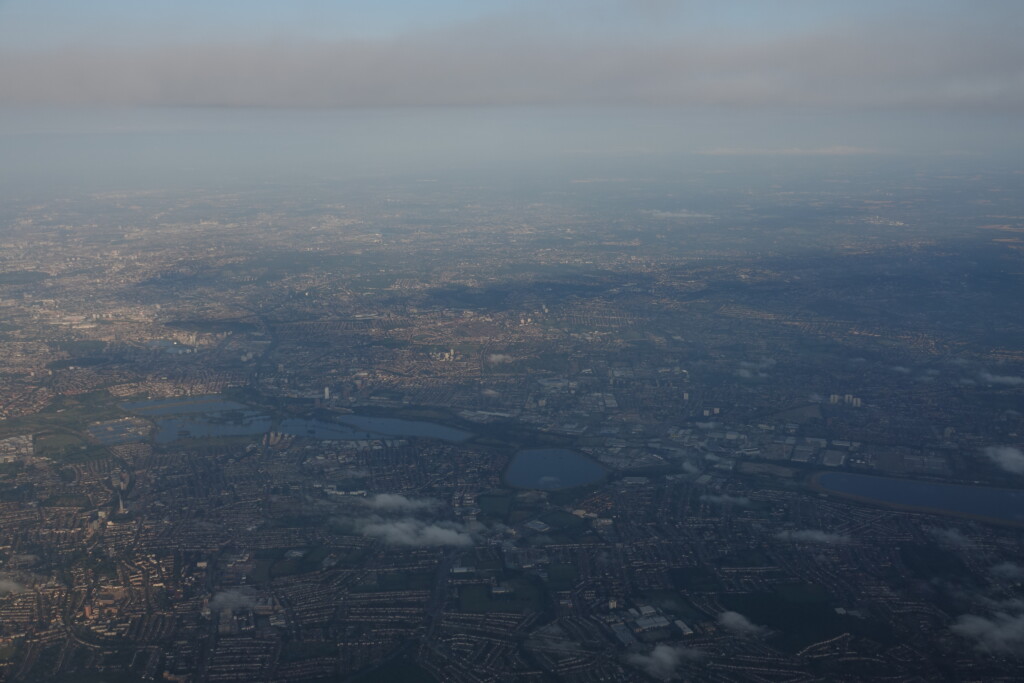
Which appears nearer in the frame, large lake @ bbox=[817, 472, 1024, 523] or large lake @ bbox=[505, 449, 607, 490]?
large lake @ bbox=[817, 472, 1024, 523]

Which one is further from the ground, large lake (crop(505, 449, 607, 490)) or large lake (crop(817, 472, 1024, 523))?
large lake (crop(817, 472, 1024, 523))

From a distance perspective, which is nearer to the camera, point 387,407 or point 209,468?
point 209,468

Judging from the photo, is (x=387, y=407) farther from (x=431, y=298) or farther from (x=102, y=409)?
(x=431, y=298)

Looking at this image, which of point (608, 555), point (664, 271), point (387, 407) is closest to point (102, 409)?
point (387, 407)

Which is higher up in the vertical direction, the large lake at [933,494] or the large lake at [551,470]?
the large lake at [933,494]

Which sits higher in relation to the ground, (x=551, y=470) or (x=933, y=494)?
(x=933, y=494)
